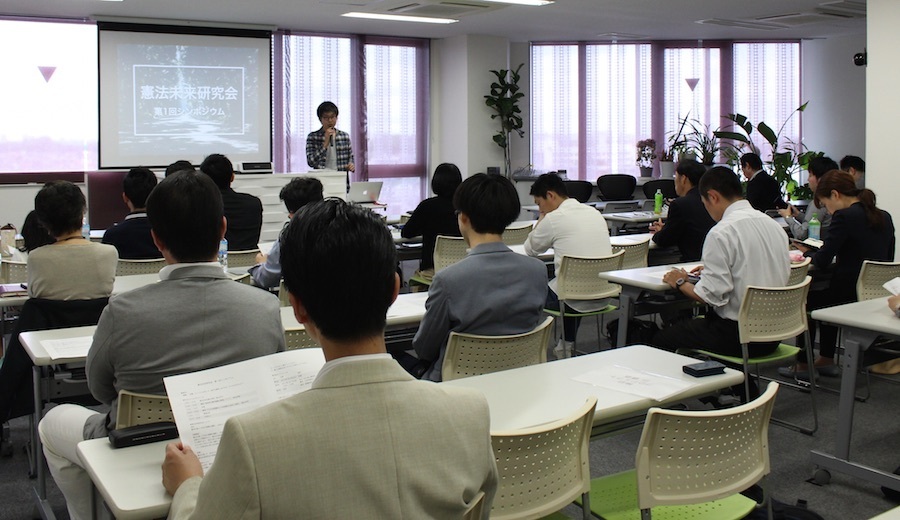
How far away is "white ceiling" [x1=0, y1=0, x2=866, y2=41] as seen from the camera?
351 inches

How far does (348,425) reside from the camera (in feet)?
4.26

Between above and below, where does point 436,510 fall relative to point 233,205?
below

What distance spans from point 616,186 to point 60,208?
29.7 feet

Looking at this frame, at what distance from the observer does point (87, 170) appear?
1004 cm

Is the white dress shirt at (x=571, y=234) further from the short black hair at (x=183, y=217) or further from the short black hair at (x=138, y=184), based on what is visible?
the short black hair at (x=183, y=217)

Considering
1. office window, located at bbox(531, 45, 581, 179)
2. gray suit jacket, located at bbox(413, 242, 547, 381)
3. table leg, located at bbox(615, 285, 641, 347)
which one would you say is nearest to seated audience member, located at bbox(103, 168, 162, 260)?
gray suit jacket, located at bbox(413, 242, 547, 381)

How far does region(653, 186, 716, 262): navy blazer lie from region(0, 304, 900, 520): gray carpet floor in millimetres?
1196

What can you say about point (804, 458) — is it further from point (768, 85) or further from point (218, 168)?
point (768, 85)

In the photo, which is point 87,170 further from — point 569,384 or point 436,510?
point 436,510

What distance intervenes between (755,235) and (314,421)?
3.36m

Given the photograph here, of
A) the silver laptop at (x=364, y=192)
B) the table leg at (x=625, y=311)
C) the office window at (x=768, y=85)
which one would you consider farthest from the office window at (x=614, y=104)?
the table leg at (x=625, y=311)

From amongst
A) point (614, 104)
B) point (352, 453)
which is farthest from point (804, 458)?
point (614, 104)

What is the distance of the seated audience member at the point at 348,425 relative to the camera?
1252 mm

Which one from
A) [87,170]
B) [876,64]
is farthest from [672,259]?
[87,170]
